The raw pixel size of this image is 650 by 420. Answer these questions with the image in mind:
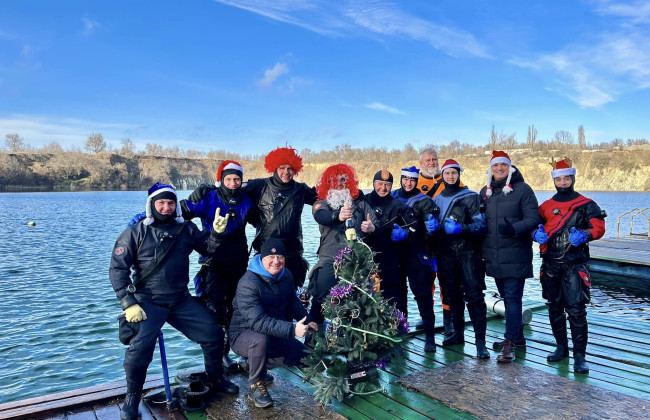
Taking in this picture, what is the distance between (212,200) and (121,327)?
1.54 m

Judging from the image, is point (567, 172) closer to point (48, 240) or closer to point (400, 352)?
point (400, 352)

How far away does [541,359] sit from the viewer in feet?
17.0

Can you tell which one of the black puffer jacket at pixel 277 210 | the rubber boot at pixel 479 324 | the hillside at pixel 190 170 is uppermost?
the hillside at pixel 190 170

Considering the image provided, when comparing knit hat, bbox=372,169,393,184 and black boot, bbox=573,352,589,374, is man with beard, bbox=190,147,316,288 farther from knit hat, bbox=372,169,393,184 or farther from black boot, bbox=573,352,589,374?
black boot, bbox=573,352,589,374

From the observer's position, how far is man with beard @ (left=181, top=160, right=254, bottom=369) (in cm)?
479

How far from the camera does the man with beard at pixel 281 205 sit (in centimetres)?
Answer: 497

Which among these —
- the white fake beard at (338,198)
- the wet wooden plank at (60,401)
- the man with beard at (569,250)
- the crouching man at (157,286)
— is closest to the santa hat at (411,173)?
the white fake beard at (338,198)

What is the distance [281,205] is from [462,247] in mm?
2018

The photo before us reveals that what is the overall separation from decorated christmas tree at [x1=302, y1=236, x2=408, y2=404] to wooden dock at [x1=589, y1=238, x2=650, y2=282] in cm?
1216

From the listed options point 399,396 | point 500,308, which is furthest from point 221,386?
point 500,308

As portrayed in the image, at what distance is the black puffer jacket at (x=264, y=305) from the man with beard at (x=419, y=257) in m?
1.50

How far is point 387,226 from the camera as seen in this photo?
5031 millimetres

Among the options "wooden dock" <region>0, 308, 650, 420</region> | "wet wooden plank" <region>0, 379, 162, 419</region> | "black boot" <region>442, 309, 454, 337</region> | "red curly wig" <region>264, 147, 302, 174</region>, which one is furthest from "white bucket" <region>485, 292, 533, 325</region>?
"wet wooden plank" <region>0, 379, 162, 419</region>

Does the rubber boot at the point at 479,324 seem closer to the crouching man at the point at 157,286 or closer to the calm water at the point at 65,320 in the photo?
Result: the crouching man at the point at 157,286
